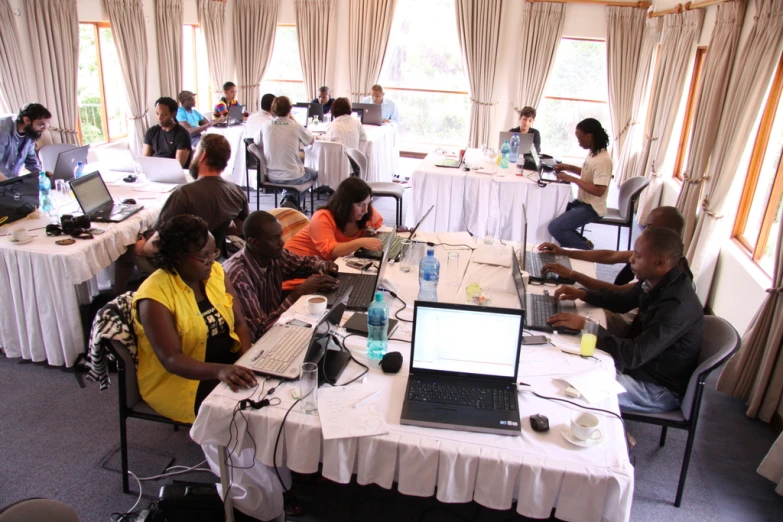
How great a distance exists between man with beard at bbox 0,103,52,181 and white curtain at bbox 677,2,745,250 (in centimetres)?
542

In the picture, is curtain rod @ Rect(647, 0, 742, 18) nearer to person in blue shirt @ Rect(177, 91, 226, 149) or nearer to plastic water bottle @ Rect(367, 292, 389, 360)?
plastic water bottle @ Rect(367, 292, 389, 360)

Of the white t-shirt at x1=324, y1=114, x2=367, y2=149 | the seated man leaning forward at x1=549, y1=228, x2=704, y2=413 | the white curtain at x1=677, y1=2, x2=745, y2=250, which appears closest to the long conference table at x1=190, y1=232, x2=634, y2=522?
the seated man leaning forward at x1=549, y1=228, x2=704, y2=413

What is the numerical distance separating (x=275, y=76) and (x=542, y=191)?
6.23 metres

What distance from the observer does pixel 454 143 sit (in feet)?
30.8

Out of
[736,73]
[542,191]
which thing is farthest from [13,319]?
[736,73]

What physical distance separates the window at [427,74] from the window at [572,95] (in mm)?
1309

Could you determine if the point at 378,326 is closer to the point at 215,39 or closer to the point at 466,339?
the point at 466,339

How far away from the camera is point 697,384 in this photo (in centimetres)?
227

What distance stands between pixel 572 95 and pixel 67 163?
714 centimetres

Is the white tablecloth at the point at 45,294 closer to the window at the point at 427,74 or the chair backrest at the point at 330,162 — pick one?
the chair backrest at the point at 330,162

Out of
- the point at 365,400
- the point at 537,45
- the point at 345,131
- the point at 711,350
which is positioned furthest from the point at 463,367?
the point at 537,45

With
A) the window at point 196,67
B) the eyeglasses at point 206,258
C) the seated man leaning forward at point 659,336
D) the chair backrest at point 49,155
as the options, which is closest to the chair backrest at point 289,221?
the eyeglasses at point 206,258

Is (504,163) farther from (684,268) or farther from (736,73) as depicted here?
(684,268)

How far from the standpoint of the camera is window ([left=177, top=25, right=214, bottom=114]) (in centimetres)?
888
